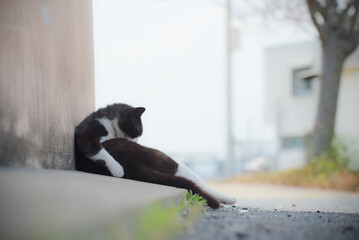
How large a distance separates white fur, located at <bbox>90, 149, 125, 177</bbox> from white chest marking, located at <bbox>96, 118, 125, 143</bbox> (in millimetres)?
396

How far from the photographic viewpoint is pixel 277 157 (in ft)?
54.2

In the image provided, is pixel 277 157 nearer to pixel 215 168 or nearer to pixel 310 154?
pixel 215 168

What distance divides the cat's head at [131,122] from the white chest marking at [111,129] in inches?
1.7

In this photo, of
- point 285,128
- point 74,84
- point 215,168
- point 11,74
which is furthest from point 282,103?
point 11,74

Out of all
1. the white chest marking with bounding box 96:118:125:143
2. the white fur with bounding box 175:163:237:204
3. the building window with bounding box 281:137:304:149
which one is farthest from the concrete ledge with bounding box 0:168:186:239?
the building window with bounding box 281:137:304:149

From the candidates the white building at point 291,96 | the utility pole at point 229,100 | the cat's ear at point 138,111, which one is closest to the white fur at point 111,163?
the cat's ear at point 138,111

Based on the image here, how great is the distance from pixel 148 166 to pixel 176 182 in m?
0.31

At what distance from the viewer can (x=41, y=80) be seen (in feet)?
9.98

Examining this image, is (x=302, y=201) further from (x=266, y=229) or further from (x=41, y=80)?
(x=41, y=80)

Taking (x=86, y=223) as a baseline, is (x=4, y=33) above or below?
above

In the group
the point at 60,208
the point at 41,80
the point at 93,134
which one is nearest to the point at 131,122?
the point at 93,134

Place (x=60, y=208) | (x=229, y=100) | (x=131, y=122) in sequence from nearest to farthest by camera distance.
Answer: (x=60, y=208)
(x=131, y=122)
(x=229, y=100)

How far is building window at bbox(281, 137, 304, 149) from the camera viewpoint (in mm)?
16641

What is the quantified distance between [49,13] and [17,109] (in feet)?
3.25
